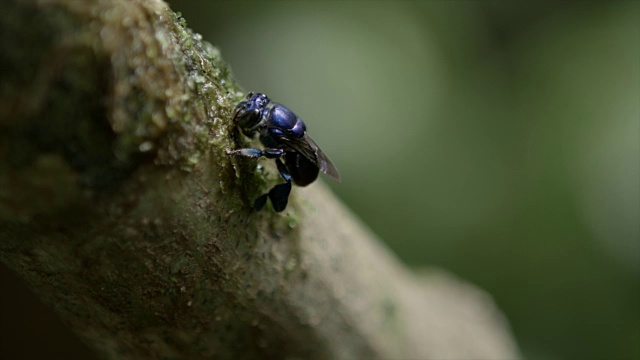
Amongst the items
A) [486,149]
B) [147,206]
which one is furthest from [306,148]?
[486,149]

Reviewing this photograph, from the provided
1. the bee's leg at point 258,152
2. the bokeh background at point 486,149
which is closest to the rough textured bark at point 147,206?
the bee's leg at point 258,152

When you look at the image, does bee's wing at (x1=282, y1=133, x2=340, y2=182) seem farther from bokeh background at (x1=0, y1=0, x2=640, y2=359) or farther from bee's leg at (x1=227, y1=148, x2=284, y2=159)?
bokeh background at (x1=0, y1=0, x2=640, y2=359)

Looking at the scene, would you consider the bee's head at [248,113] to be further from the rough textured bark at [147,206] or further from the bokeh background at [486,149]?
the bokeh background at [486,149]

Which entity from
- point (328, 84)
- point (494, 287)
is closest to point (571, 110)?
point (494, 287)

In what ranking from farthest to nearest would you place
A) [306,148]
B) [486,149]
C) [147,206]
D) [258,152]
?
[486,149]
[306,148]
[258,152]
[147,206]

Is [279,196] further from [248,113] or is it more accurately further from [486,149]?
[486,149]

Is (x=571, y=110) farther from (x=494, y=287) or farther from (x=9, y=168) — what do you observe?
(x=9, y=168)

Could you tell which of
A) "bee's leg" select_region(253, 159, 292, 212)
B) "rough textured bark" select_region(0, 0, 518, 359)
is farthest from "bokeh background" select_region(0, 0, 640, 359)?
"bee's leg" select_region(253, 159, 292, 212)
